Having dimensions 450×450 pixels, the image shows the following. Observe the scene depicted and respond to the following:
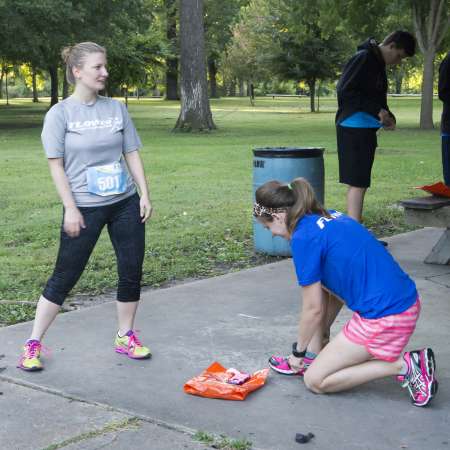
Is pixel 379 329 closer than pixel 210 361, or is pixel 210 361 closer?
pixel 379 329

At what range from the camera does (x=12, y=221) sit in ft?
30.3

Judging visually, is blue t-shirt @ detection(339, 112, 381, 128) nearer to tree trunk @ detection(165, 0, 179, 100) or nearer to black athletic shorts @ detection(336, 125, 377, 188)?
black athletic shorts @ detection(336, 125, 377, 188)

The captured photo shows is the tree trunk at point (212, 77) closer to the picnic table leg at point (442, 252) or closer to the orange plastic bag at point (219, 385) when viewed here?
the picnic table leg at point (442, 252)

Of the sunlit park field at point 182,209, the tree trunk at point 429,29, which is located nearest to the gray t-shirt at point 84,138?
the sunlit park field at point 182,209

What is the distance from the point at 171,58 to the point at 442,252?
2202 inches

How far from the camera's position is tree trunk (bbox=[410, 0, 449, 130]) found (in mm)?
25172

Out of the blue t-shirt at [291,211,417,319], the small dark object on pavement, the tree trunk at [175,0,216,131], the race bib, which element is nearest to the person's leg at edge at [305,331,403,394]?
the blue t-shirt at [291,211,417,319]

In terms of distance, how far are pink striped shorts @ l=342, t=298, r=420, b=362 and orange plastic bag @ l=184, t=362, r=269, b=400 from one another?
0.54m

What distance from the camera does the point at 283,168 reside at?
6.96 meters

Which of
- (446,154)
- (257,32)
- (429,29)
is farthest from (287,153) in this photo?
(257,32)

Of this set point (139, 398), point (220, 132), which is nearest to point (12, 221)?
point (139, 398)

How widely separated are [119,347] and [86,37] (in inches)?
974

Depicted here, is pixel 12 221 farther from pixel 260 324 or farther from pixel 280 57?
pixel 280 57

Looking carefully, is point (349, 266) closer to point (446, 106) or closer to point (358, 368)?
point (358, 368)
